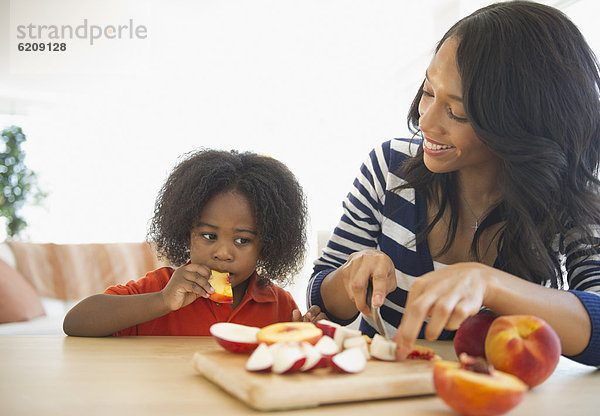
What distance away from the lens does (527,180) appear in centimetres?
117

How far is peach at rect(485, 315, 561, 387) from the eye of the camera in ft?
2.53

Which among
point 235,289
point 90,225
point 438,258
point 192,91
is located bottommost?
point 90,225

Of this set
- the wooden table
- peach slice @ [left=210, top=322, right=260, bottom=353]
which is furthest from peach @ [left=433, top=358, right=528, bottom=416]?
peach slice @ [left=210, top=322, right=260, bottom=353]

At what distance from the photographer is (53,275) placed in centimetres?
395

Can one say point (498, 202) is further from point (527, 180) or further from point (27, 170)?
point (27, 170)

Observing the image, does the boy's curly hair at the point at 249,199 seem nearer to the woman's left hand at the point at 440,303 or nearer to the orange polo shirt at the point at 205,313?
the orange polo shirt at the point at 205,313

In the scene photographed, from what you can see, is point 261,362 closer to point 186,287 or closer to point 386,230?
point 186,287

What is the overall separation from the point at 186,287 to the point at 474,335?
28.5 inches

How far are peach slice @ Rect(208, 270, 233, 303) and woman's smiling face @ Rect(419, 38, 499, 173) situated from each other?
0.59 metres

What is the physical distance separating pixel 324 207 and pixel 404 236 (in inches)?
265

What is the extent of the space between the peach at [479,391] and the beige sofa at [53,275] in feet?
10.6

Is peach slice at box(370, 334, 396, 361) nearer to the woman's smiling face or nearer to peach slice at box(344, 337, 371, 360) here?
peach slice at box(344, 337, 371, 360)

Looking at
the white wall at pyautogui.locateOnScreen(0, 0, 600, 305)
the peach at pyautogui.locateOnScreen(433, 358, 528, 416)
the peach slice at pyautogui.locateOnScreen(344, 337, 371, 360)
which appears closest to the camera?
the peach at pyautogui.locateOnScreen(433, 358, 528, 416)

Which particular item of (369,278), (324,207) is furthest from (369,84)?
(369,278)
